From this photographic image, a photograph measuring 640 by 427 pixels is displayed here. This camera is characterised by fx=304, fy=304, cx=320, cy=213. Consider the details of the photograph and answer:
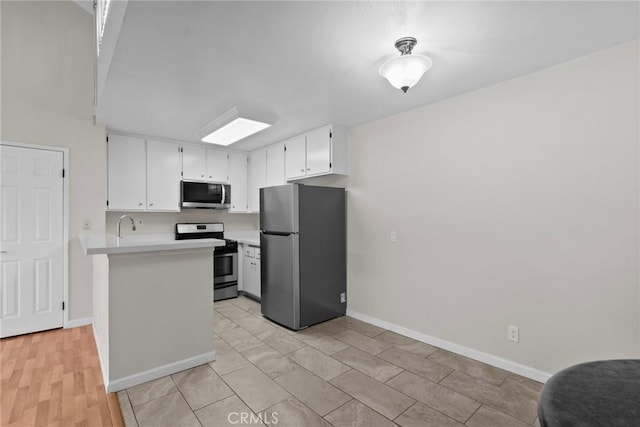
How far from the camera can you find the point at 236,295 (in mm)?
4602

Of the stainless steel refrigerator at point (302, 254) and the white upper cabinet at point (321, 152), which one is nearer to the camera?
the stainless steel refrigerator at point (302, 254)

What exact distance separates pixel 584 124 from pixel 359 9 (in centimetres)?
175

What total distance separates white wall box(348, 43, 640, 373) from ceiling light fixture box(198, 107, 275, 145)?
4.45 ft

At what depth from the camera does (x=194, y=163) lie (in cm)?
A: 449

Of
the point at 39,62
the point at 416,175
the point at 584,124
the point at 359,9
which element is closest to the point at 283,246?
the point at 416,175

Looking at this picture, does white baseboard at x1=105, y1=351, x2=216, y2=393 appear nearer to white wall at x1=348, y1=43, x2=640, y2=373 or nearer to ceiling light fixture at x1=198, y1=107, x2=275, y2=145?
white wall at x1=348, y1=43, x2=640, y2=373

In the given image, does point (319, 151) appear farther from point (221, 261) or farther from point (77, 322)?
point (77, 322)

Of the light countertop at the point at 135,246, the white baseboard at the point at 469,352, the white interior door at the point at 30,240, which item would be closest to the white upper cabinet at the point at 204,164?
the white interior door at the point at 30,240

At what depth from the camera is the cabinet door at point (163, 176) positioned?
4102 mm

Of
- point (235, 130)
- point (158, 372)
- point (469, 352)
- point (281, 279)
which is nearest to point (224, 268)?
point (281, 279)

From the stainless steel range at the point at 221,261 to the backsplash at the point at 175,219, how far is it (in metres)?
0.16

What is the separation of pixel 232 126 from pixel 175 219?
2080mm

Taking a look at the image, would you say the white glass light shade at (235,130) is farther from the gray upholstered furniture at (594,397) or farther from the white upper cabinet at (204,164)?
the gray upholstered furniture at (594,397)

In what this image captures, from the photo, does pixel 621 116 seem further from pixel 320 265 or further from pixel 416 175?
pixel 320 265
